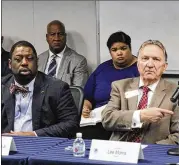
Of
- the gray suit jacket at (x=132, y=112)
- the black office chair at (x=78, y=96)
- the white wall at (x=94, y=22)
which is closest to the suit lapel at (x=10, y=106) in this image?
the black office chair at (x=78, y=96)

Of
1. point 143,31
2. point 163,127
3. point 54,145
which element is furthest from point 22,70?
point 143,31

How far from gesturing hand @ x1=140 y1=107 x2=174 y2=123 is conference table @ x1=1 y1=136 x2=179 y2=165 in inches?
10.3

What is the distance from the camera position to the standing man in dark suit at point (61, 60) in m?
4.46

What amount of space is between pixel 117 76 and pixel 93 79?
0.87 feet

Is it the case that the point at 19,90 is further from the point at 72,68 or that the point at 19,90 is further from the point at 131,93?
the point at 72,68

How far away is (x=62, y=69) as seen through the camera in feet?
14.8

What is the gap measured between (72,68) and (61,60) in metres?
0.16

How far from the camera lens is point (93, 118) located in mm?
3770

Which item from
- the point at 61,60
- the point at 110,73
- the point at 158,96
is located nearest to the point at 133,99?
the point at 158,96

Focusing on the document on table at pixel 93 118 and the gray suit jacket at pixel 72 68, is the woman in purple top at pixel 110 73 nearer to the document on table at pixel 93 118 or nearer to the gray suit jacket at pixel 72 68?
the document on table at pixel 93 118

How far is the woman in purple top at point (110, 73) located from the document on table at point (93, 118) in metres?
0.08

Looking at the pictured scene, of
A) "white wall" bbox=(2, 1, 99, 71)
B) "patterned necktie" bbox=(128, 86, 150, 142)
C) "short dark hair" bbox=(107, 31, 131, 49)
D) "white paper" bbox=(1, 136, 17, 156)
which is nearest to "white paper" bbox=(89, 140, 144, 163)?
"white paper" bbox=(1, 136, 17, 156)

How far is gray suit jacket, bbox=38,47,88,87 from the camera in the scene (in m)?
4.44

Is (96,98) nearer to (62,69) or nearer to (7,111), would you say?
(62,69)
